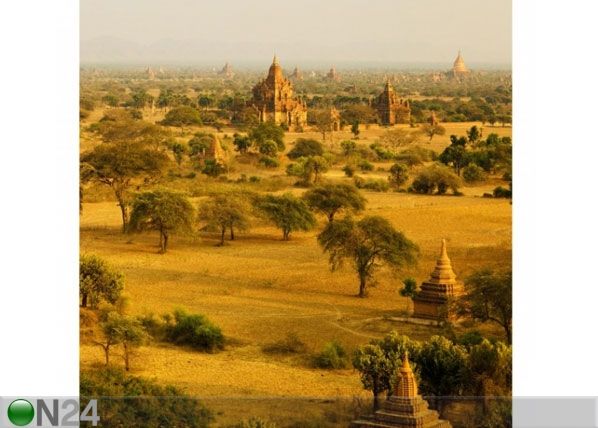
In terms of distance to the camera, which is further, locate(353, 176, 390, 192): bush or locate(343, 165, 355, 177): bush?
locate(343, 165, 355, 177): bush

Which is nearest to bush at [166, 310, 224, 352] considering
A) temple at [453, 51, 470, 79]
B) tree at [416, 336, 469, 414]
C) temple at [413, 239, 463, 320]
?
temple at [413, 239, 463, 320]

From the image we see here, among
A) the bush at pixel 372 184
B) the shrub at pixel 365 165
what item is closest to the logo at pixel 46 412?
the bush at pixel 372 184

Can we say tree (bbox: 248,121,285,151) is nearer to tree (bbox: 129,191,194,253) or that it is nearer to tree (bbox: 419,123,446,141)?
tree (bbox: 129,191,194,253)

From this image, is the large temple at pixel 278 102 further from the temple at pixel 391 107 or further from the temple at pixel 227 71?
the temple at pixel 391 107

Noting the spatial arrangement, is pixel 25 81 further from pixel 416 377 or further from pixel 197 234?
pixel 416 377

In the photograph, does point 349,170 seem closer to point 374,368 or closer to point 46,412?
point 374,368

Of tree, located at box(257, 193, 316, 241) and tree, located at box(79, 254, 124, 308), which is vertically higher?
tree, located at box(257, 193, 316, 241)
